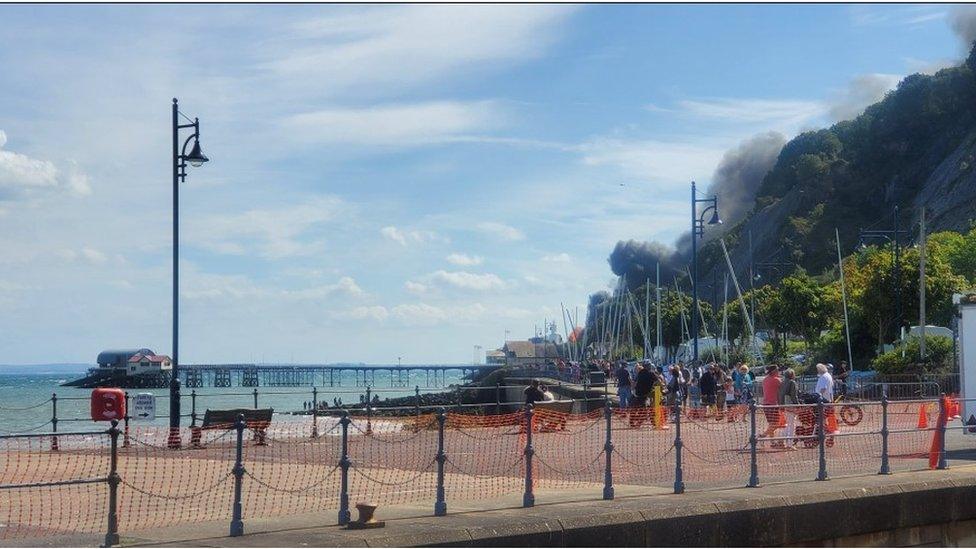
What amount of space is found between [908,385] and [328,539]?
116 ft

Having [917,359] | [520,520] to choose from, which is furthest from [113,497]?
[917,359]

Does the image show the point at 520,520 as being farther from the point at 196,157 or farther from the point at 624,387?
the point at 624,387

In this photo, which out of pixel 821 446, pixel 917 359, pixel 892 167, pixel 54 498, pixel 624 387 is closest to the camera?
pixel 54 498

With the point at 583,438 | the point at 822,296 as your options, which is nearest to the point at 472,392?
the point at 822,296

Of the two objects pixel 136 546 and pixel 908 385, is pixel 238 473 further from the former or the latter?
pixel 908 385

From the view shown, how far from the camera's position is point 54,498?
1609 cm

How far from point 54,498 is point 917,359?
4035cm

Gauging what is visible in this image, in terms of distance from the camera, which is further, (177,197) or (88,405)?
(88,405)

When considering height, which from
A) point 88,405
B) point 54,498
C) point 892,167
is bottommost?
point 88,405

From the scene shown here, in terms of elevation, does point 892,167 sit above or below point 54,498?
above

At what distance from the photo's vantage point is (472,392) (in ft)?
274

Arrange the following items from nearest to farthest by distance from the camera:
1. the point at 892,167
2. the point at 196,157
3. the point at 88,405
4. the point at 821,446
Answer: the point at 821,446
the point at 196,157
the point at 88,405
the point at 892,167

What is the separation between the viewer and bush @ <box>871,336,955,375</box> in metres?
47.8

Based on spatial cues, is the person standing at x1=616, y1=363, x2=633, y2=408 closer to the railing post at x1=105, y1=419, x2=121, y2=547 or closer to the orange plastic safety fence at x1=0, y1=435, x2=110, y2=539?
the orange plastic safety fence at x1=0, y1=435, x2=110, y2=539
